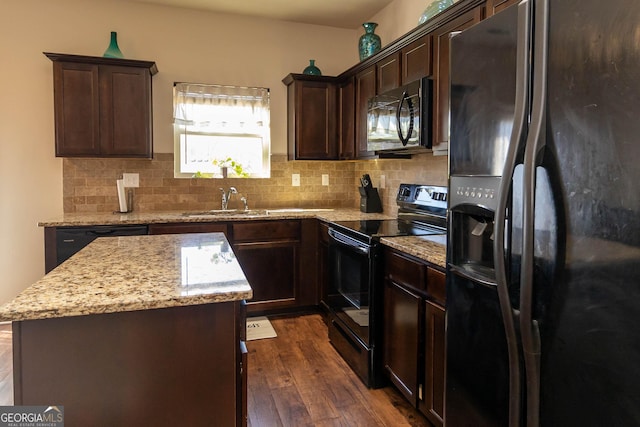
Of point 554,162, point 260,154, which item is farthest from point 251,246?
point 554,162

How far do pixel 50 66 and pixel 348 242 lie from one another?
114 inches

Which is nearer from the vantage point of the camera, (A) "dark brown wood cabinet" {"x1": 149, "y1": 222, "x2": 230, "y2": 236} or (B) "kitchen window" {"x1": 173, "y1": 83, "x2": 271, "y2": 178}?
(A) "dark brown wood cabinet" {"x1": 149, "y1": 222, "x2": 230, "y2": 236}

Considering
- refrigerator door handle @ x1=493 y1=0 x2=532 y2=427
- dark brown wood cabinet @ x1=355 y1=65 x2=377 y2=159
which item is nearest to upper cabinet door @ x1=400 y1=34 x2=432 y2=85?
dark brown wood cabinet @ x1=355 y1=65 x2=377 y2=159

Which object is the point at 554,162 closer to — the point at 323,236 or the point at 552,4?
the point at 552,4

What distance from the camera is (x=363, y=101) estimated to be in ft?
11.3

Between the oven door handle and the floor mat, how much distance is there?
902 millimetres

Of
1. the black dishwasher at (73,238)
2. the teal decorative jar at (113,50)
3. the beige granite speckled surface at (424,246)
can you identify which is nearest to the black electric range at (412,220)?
the beige granite speckled surface at (424,246)

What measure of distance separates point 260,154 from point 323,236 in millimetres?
1172

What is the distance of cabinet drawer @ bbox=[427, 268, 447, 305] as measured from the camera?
1.77 m

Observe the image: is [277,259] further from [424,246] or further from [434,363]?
[434,363]

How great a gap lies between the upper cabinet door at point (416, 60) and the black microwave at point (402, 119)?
0.07 meters

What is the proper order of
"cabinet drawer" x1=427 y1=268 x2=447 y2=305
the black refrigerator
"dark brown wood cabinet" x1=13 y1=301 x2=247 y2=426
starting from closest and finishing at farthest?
the black refrigerator, "dark brown wood cabinet" x1=13 y1=301 x2=247 y2=426, "cabinet drawer" x1=427 y1=268 x2=447 y2=305

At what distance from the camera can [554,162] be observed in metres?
1.02

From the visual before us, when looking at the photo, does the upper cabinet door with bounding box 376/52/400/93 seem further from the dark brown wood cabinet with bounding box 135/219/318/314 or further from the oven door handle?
the dark brown wood cabinet with bounding box 135/219/318/314
